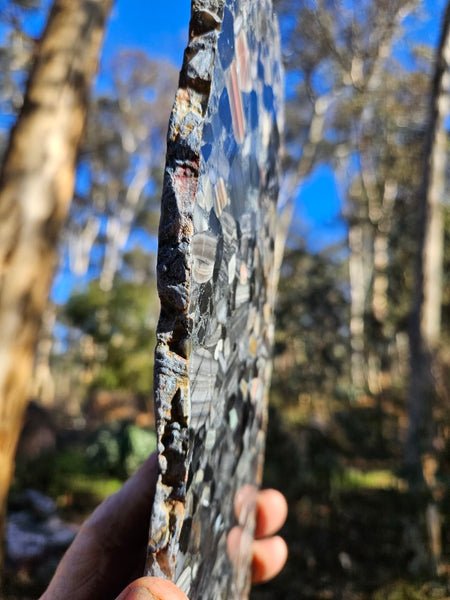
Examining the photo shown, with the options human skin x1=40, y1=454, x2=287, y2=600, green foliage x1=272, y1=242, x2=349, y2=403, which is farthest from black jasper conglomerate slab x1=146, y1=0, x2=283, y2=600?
green foliage x1=272, y1=242, x2=349, y2=403

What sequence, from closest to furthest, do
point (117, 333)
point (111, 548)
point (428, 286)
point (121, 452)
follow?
1. point (111, 548)
2. point (428, 286)
3. point (121, 452)
4. point (117, 333)

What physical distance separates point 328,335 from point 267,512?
10.9 m

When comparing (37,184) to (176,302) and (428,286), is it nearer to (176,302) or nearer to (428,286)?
(176,302)

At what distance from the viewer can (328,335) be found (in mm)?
11844

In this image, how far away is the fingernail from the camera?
1.56ft

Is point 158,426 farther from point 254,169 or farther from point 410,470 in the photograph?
point 410,470

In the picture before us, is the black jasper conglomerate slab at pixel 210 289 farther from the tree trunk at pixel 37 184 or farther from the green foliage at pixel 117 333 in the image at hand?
the green foliage at pixel 117 333

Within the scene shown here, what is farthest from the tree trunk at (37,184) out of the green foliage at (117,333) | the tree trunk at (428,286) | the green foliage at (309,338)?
the green foliage at (309,338)

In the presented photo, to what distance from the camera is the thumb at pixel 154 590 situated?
0.48 m

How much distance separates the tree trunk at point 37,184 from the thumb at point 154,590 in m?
1.67

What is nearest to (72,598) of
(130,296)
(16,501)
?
(16,501)

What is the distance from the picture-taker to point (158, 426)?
46cm

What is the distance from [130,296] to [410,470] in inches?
316

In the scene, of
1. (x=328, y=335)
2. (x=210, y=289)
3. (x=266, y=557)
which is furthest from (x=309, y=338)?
(x=210, y=289)
